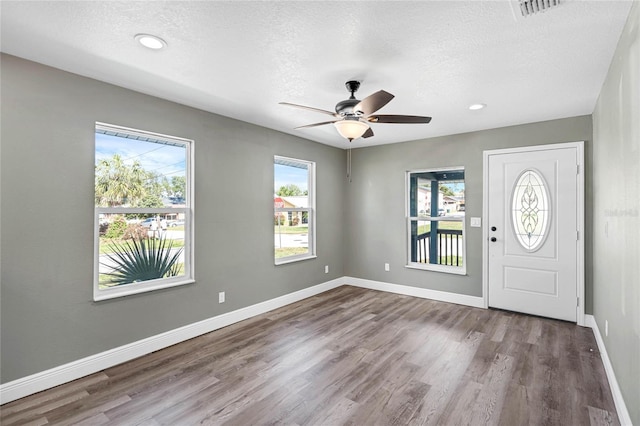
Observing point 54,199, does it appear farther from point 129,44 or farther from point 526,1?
point 526,1

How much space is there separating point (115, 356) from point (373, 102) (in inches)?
124

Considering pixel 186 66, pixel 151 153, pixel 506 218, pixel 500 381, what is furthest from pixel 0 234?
pixel 506 218

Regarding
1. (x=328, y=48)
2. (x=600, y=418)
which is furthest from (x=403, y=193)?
(x=600, y=418)

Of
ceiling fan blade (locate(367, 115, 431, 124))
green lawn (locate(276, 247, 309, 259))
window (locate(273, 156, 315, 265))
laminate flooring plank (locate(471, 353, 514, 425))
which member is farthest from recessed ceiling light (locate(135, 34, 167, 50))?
laminate flooring plank (locate(471, 353, 514, 425))

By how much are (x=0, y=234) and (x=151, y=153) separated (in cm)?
137

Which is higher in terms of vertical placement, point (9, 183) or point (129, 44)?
point (129, 44)

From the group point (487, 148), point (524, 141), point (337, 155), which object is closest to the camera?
point (524, 141)

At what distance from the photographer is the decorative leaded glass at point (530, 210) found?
4152mm

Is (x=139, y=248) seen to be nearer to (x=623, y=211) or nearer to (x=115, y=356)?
(x=115, y=356)

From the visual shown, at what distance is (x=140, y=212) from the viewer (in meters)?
3.19

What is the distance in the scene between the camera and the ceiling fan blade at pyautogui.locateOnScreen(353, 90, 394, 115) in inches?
95.5

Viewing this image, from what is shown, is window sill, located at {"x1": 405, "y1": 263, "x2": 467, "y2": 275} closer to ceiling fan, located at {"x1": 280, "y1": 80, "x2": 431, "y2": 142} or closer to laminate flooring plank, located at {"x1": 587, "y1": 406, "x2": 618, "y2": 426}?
laminate flooring plank, located at {"x1": 587, "y1": 406, "x2": 618, "y2": 426}

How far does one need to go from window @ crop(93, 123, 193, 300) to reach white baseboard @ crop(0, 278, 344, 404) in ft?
1.67

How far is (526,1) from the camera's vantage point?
1777mm
